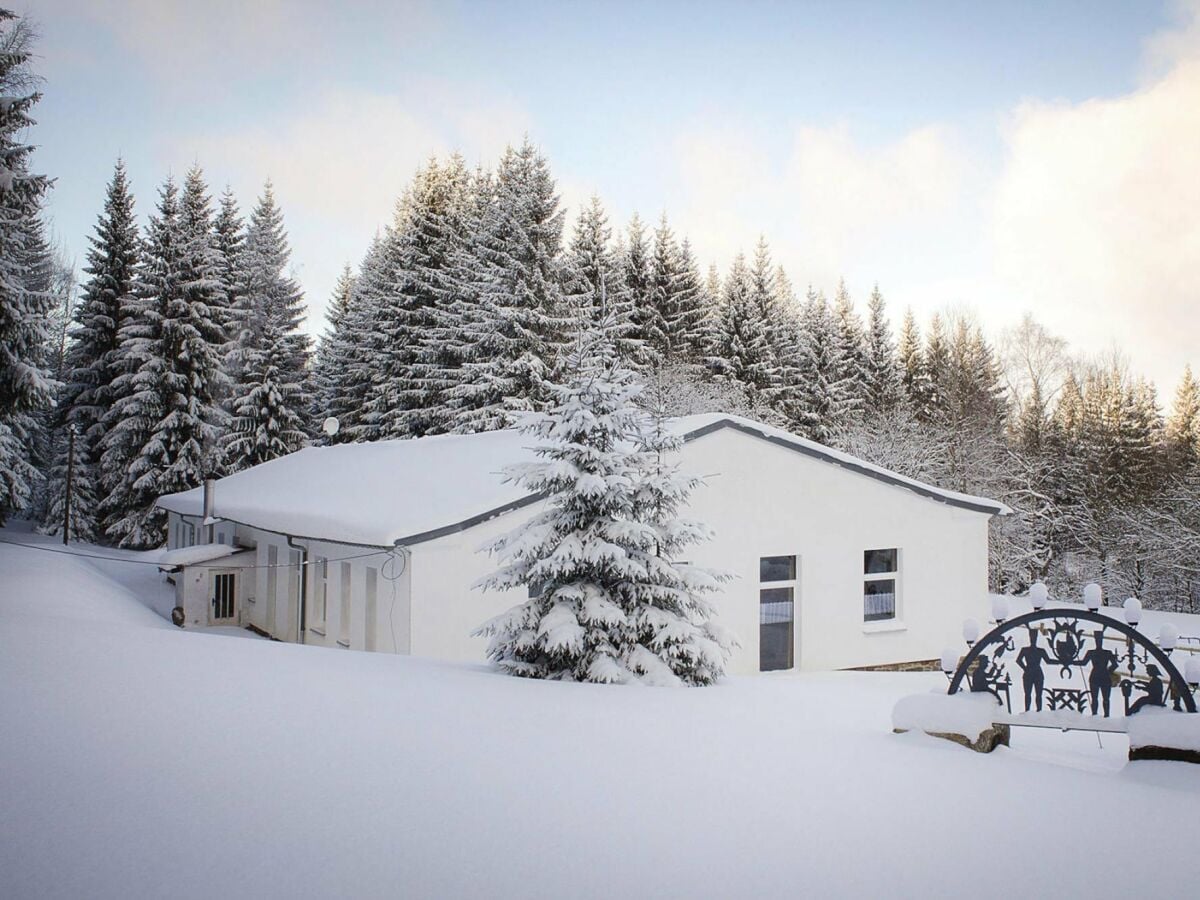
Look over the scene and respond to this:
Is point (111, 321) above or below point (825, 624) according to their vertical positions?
above

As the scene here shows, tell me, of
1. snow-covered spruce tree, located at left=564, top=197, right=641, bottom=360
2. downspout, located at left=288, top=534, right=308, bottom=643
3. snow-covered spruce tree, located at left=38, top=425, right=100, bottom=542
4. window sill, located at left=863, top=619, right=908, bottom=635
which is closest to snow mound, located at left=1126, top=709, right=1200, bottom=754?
window sill, located at left=863, top=619, right=908, bottom=635

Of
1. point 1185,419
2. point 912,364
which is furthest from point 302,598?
point 1185,419

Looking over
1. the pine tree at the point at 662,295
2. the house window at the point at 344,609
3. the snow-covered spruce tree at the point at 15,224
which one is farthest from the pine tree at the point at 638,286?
the house window at the point at 344,609

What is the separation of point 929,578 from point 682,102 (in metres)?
12.9

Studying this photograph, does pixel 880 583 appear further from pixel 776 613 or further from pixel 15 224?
pixel 15 224

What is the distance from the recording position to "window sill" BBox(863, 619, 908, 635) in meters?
15.6

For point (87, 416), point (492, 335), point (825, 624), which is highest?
point (492, 335)

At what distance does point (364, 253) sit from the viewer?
47594 mm

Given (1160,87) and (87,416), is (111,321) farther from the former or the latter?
(1160,87)

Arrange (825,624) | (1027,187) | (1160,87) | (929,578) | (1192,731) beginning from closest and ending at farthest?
(1192,731)
(825,624)
(929,578)
(1160,87)
(1027,187)

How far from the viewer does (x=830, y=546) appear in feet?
50.6

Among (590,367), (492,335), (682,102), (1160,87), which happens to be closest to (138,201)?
(492,335)

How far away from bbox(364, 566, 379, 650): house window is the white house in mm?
35

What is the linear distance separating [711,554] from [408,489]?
17.8 feet
